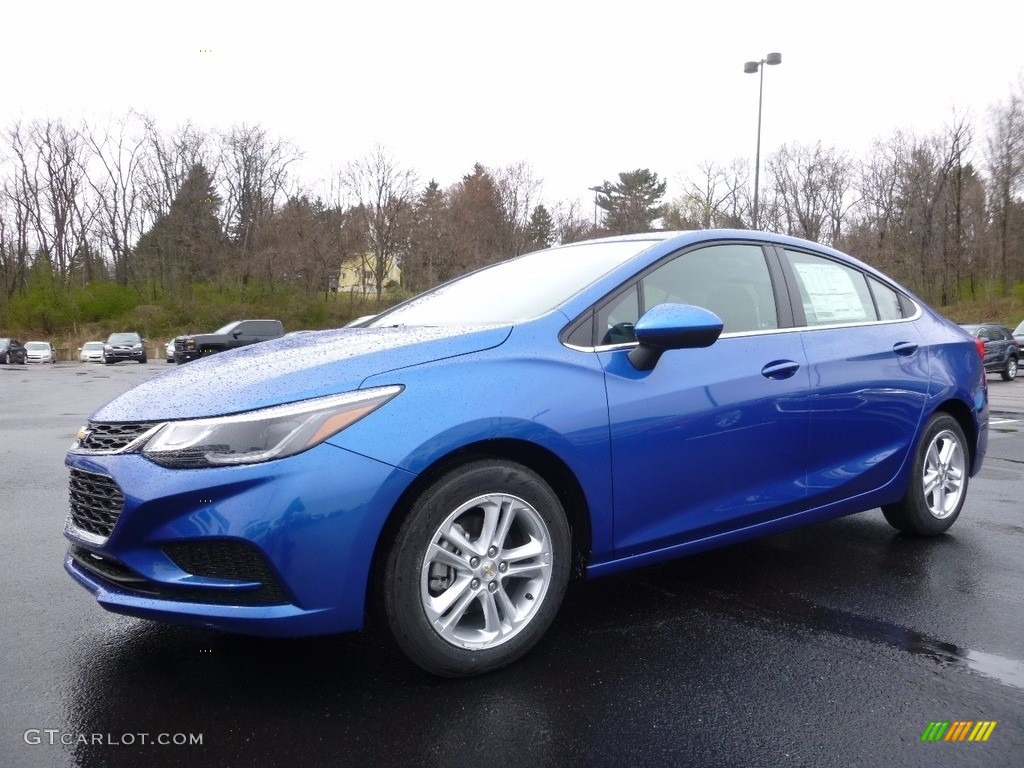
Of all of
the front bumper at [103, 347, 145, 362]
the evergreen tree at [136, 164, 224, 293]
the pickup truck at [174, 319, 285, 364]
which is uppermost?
the evergreen tree at [136, 164, 224, 293]

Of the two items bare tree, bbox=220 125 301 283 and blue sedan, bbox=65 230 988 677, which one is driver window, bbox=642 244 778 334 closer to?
blue sedan, bbox=65 230 988 677

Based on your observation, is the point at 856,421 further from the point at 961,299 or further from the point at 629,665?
the point at 961,299

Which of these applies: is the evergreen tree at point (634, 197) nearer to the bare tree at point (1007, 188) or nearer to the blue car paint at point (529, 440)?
the bare tree at point (1007, 188)

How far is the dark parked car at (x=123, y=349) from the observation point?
128 ft

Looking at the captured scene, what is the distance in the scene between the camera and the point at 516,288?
12.4 feet

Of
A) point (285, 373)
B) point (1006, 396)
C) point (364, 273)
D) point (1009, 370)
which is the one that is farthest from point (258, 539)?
point (364, 273)

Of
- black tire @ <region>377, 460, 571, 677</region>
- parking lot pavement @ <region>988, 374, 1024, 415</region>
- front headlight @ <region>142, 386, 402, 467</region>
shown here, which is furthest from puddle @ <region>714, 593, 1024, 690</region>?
parking lot pavement @ <region>988, 374, 1024, 415</region>

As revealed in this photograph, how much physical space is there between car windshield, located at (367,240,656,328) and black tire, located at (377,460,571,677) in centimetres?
76

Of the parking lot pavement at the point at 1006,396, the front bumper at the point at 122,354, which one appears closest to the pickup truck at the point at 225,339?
the front bumper at the point at 122,354

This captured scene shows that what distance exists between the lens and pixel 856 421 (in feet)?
13.2

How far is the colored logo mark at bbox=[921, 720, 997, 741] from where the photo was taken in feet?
8.14

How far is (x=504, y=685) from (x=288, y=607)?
0.78 metres

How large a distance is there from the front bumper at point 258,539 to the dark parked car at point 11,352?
142ft

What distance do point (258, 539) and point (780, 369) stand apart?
2.33 meters
